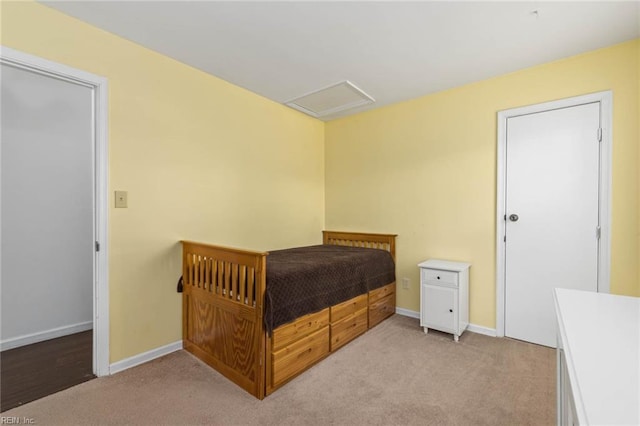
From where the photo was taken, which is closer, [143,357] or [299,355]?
[299,355]

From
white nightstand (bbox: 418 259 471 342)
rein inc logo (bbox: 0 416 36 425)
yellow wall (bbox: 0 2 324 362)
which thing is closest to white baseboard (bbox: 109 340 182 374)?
yellow wall (bbox: 0 2 324 362)

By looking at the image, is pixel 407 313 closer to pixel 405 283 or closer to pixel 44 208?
pixel 405 283

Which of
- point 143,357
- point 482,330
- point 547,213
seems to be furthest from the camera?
point 482,330

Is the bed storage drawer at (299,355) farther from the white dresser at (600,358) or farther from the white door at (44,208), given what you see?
the white door at (44,208)

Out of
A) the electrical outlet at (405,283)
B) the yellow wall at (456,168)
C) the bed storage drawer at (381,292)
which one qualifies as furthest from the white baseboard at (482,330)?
the bed storage drawer at (381,292)

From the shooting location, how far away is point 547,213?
2.40 metres

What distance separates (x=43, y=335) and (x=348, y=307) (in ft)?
8.82

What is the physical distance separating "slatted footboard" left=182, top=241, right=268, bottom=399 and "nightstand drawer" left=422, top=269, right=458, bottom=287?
1650mm

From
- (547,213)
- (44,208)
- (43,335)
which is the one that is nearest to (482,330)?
(547,213)

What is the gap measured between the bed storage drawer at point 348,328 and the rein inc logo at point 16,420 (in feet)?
5.97

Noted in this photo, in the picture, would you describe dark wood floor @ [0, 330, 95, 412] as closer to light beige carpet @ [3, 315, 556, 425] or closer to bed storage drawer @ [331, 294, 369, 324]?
light beige carpet @ [3, 315, 556, 425]

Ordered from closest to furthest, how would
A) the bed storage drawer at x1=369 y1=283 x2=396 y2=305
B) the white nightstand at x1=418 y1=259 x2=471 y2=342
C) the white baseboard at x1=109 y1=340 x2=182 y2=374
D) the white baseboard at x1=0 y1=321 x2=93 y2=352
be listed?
1. the white baseboard at x1=109 y1=340 x2=182 y2=374
2. the white baseboard at x1=0 y1=321 x2=93 y2=352
3. the white nightstand at x1=418 y1=259 x2=471 y2=342
4. the bed storage drawer at x1=369 y1=283 x2=396 y2=305

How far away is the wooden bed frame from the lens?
179cm

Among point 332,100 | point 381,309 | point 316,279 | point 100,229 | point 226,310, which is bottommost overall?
point 381,309
